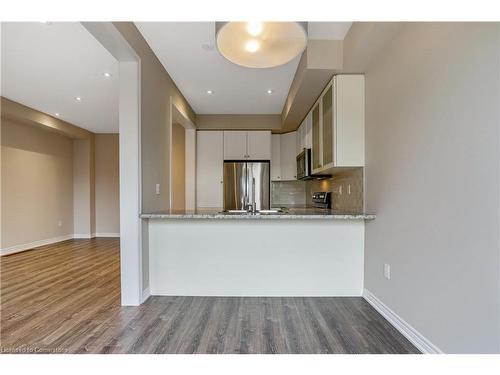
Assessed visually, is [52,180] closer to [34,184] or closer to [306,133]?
[34,184]

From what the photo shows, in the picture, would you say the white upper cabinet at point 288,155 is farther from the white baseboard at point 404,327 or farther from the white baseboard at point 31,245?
the white baseboard at point 31,245

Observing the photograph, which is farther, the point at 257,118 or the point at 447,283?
the point at 257,118

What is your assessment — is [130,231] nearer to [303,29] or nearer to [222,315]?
[222,315]

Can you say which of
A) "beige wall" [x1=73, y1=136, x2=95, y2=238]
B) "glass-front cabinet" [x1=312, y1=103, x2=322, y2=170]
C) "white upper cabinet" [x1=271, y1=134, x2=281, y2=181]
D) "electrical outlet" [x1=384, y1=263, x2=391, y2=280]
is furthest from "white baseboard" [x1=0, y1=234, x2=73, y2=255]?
"electrical outlet" [x1=384, y1=263, x2=391, y2=280]

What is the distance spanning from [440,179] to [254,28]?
1387 mm

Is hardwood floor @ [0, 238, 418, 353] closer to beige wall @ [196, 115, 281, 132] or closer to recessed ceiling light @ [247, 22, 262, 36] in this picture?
recessed ceiling light @ [247, 22, 262, 36]

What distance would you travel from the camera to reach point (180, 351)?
1680 millimetres

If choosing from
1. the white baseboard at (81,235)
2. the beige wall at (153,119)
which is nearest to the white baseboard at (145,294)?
the beige wall at (153,119)

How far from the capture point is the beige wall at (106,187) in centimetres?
647

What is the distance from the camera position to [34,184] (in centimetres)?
513

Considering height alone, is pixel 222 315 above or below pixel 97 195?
below

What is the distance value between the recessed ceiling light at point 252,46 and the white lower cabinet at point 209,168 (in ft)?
11.2
